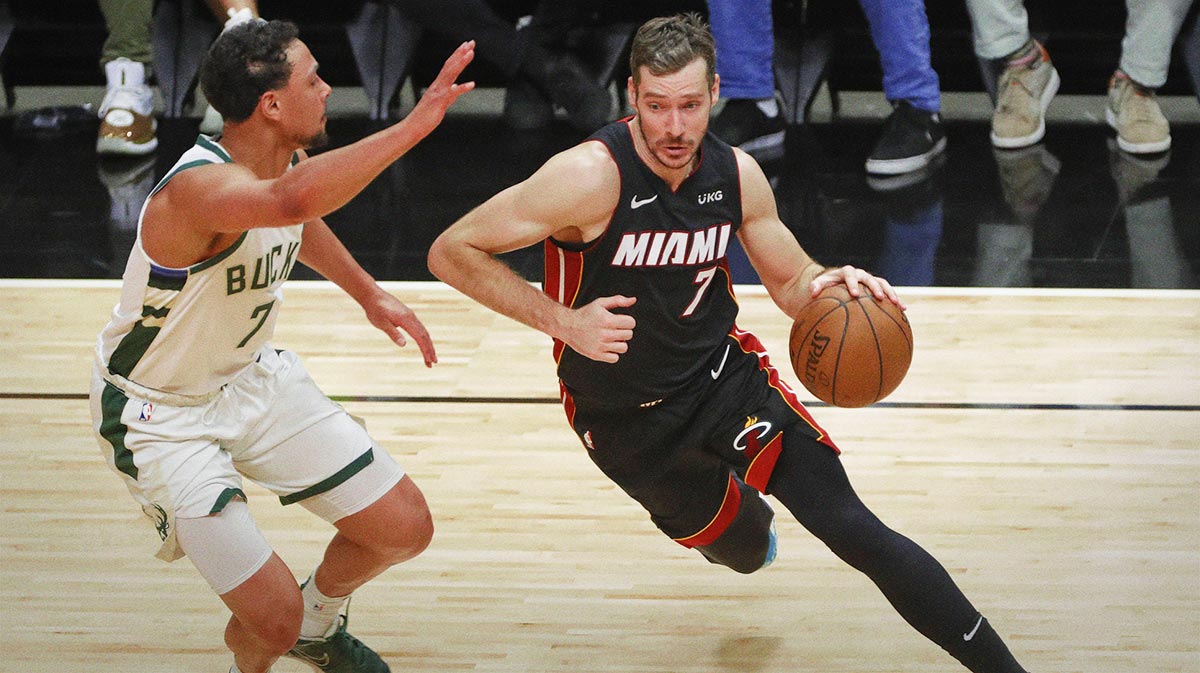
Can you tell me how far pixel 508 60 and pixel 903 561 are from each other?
5145 millimetres

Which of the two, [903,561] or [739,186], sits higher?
[739,186]

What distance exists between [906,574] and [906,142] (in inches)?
170

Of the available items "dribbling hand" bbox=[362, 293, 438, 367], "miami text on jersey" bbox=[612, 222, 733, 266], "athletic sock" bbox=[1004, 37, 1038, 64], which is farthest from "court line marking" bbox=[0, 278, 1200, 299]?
"miami text on jersey" bbox=[612, 222, 733, 266]

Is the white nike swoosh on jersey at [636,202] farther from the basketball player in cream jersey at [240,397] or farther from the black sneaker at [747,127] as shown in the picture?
the black sneaker at [747,127]

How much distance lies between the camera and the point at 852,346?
3.19 m

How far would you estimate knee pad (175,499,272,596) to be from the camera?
295 centimetres

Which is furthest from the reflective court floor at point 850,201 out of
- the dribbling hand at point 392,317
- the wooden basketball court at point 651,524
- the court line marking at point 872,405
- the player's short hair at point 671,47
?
the player's short hair at point 671,47

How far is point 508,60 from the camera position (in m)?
7.61

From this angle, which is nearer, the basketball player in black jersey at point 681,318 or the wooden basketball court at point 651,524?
the basketball player in black jersey at point 681,318

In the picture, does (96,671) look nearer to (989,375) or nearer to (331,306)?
(331,306)

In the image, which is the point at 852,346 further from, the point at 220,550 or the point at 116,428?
the point at 116,428

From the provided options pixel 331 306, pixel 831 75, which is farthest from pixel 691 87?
pixel 831 75

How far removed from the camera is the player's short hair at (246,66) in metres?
2.92

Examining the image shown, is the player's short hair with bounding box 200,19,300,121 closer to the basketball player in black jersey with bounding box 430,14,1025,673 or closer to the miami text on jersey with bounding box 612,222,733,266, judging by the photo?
the basketball player in black jersey with bounding box 430,14,1025,673
